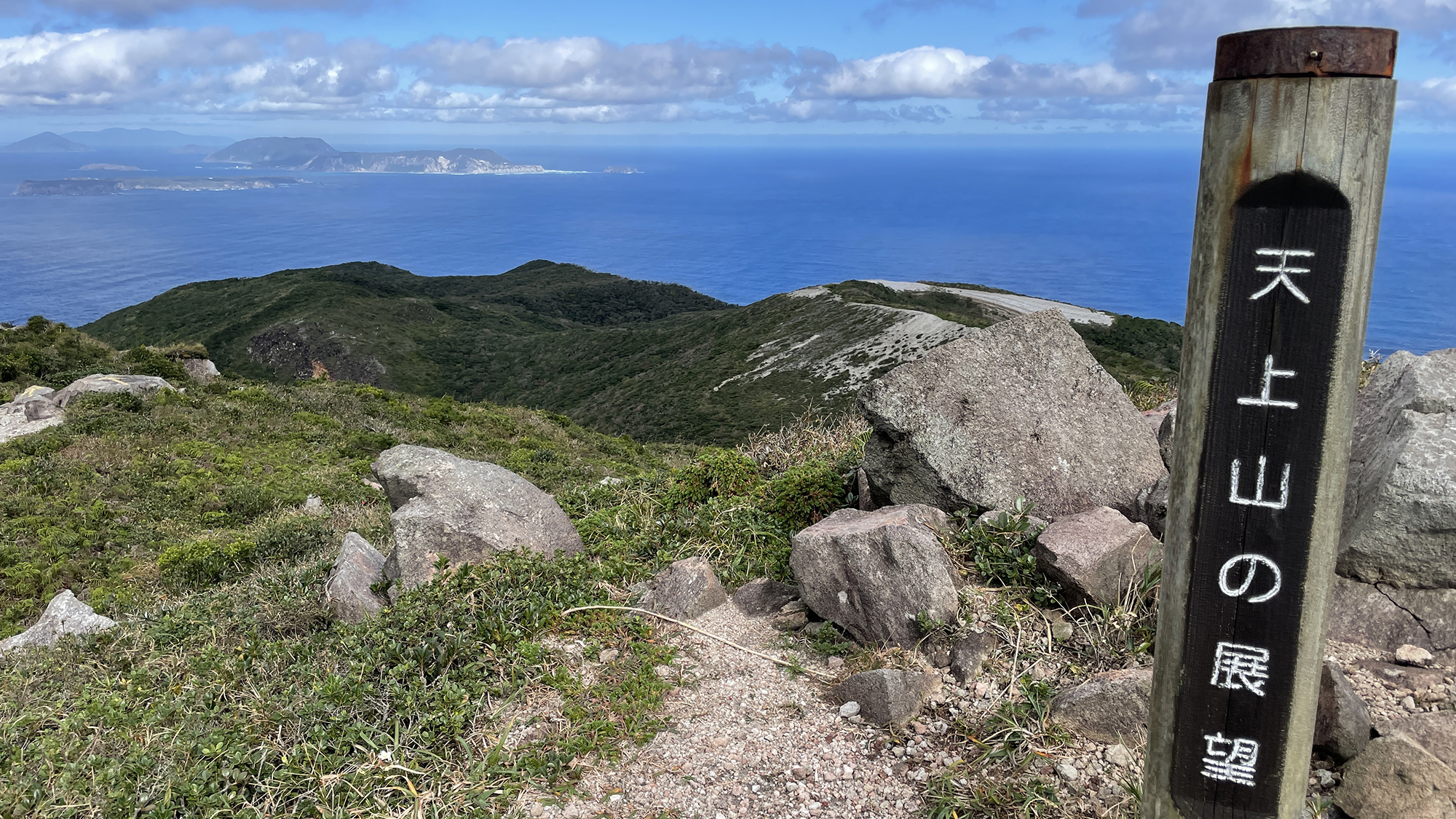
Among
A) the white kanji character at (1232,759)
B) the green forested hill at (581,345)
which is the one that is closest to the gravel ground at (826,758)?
the white kanji character at (1232,759)

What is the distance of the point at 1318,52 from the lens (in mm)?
2232

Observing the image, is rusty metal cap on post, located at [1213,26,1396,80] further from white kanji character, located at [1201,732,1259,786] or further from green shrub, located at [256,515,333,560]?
green shrub, located at [256,515,333,560]

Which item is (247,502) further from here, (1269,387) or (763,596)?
(1269,387)

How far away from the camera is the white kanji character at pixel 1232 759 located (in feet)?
8.82

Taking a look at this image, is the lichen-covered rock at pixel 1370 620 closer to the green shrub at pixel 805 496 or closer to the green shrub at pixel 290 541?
the green shrub at pixel 805 496

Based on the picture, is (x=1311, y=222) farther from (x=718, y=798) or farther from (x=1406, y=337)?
(x=1406, y=337)

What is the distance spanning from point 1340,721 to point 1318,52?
2.90m

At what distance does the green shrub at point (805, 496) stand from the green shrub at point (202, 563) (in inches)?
276

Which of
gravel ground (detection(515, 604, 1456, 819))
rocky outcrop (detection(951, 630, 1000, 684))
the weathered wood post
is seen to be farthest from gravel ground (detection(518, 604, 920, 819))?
the weathered wood post

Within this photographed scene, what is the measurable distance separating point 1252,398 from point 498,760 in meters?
3.93

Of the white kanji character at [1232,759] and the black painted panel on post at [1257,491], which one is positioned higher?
the black painted panel on post at [1257,491]

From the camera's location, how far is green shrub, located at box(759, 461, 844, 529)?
23.1 ft

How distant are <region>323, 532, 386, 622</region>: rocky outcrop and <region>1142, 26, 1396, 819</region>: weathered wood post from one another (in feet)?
17.9

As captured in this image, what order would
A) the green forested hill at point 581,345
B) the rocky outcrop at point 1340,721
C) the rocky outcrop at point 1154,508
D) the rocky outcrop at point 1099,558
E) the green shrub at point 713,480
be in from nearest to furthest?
the rocky outcrop at point 1340,721 → the rocky outcrop at point 1099,558 → the rocky outcrop at point 1154,508 → the green shrub at point 713,480 → the green forested hill at point 581,345
